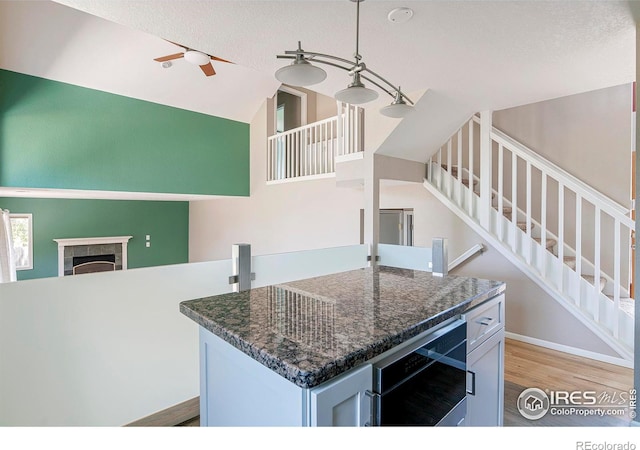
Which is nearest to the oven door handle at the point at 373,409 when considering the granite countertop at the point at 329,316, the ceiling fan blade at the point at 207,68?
the granite countertop at the point at 329,316

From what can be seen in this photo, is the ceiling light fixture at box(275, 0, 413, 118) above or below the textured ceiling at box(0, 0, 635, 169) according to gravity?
below

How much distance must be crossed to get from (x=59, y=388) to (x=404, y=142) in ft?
10.7

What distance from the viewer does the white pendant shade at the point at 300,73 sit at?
1.51 meters

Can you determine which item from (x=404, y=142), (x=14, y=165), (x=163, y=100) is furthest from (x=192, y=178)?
(x=404, y=142)

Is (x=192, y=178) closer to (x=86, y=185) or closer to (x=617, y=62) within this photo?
(x=86, y=185)

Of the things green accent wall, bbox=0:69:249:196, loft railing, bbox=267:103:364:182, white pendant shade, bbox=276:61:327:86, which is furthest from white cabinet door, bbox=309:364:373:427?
green accent wall, bbox=0:69:249:196

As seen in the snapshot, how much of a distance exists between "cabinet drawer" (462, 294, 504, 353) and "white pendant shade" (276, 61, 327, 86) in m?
1.29

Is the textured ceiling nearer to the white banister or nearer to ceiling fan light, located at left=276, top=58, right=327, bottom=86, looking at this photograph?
the white banister

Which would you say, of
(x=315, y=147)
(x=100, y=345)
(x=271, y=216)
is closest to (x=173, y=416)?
(x=100, y=345)

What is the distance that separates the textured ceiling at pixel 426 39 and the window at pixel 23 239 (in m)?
3.09

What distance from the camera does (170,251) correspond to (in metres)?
7.69

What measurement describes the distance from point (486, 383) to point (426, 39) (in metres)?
2.00

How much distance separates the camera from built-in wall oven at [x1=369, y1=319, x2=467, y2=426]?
910 mm
